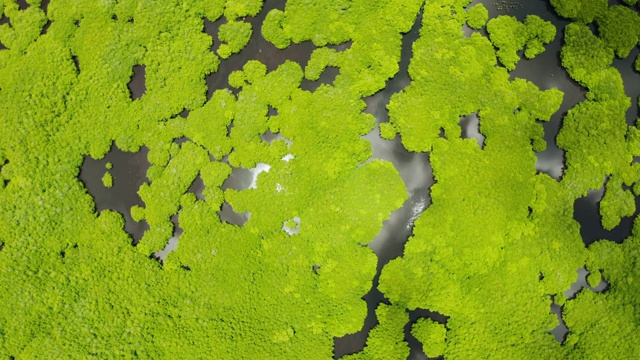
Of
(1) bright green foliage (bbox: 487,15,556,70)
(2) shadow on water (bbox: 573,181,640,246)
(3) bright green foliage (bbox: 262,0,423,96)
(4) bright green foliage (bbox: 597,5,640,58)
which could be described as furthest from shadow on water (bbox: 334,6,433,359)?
(4) bright green foliage (bbox: 597,5,640,58)

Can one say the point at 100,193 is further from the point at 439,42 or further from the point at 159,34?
the point at 439,42

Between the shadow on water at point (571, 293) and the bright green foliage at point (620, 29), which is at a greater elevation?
the bright green foliage at point (620, 29)

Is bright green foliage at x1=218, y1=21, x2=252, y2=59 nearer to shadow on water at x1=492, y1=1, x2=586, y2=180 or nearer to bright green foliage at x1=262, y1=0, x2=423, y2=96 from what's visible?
bright green foliage at x1=262, y1=0, x2=423, y2=96

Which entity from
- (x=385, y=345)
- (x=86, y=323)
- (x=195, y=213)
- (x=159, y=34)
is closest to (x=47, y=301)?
(x=86, y=323)

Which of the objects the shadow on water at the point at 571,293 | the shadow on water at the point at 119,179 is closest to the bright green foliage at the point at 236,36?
the shadow on water at the point at 119,179

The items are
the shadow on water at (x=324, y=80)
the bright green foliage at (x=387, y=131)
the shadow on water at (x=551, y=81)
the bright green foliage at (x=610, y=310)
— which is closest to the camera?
the bright green foliage at (x=610, y=310)

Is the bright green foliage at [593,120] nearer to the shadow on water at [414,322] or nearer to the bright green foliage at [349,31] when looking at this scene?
the bright green foliage at [349,31]

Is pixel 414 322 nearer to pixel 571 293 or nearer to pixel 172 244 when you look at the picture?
pixel 571 293
